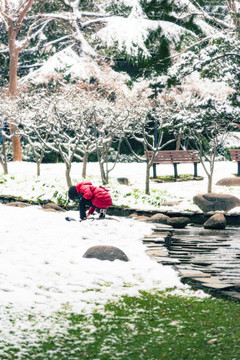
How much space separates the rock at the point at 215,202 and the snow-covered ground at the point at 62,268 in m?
3.52

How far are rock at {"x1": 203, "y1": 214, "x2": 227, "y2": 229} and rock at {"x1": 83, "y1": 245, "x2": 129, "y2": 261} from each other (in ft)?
14.5

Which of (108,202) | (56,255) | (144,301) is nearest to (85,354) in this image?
(144,301)

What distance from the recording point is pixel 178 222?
10.4m

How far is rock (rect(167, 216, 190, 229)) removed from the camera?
405 inches

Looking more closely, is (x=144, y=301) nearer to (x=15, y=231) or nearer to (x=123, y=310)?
(x=123, y=310)

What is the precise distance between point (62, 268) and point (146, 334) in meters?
1.97

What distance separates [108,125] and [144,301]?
10.4 meters

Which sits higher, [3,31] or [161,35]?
[3,31]

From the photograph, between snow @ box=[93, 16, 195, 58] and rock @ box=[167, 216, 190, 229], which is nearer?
rock @ box=[167, 216, 190, 229]

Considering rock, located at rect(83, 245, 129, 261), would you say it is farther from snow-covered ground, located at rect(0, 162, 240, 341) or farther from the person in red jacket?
the person in red jacket

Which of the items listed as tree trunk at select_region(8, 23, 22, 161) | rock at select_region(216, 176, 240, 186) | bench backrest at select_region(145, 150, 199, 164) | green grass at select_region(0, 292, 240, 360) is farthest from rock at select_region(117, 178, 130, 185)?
green grass at select_region(0, 292, 240, 360)

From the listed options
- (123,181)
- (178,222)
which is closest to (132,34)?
(123,181)

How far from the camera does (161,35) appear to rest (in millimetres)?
21188

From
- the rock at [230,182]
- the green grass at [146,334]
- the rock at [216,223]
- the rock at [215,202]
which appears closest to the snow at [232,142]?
the rock at [230,182]
